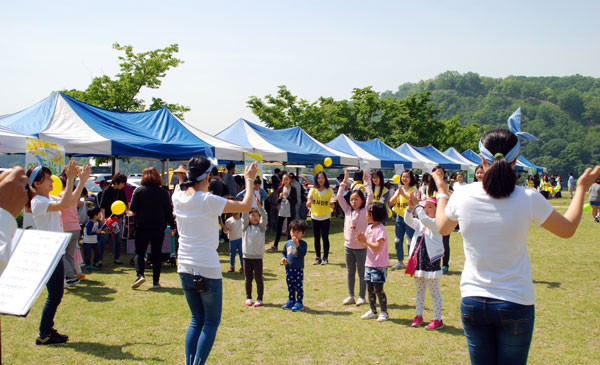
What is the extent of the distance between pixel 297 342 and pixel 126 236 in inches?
196

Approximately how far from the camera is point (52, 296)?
464 cm

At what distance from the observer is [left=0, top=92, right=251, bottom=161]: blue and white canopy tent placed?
9.87 m

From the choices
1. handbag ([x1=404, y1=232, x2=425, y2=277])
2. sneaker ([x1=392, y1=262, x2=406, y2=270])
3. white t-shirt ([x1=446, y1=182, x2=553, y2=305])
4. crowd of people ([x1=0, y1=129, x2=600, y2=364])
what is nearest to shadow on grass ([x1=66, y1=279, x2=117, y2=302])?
crowd of people ([x1=0, y1=129, x2=600, y2=364])

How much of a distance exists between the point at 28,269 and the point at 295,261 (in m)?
3.98

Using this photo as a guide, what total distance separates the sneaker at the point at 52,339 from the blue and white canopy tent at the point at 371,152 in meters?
15.7

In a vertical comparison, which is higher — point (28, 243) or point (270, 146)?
point (270, 146)

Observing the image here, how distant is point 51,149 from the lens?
844 cm

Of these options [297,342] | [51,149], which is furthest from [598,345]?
[51,149]

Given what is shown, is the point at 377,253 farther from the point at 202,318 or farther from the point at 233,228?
the point at 233,228

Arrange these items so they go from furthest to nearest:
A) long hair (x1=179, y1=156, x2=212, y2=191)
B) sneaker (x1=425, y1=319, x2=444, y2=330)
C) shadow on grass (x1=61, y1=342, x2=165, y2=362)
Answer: sneaker (x1=425, y1=319, x2=444, y2=330) → shadow on grass (x1=61, y1=342, x2=165, y2=362) → long hair (x1=179, y1=156, x2=212, y2=191)

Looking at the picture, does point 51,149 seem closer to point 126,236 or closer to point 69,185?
point 126,236

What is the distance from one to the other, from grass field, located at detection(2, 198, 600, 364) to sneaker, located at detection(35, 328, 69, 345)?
0.24 feet

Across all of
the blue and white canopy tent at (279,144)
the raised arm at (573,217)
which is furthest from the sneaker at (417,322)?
the blue and white canopy tent at (279,144)

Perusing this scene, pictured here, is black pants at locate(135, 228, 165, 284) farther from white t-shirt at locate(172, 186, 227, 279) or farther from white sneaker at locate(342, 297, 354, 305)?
white t-shirt at locate(172, 186, 227, 279)
